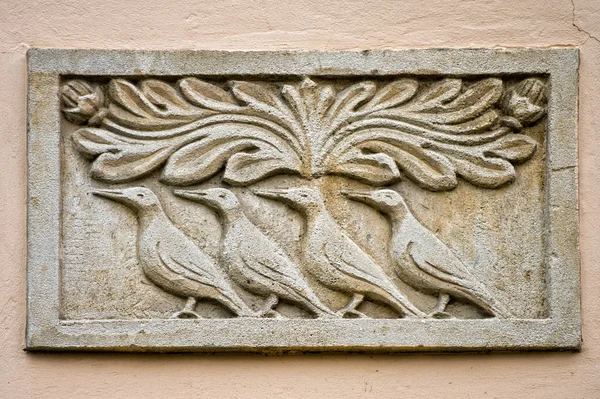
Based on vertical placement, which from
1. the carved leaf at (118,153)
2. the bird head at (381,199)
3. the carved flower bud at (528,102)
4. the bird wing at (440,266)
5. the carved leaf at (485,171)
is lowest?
the bird wing at (440,266)

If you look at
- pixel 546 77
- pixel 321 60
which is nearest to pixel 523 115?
pixel 546 77

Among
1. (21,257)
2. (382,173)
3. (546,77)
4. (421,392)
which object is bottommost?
(421,392)

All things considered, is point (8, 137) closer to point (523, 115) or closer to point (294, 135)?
point (294, 135)

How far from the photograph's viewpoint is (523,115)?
340cm

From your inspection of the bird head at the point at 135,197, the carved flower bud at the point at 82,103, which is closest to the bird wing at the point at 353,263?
the bird head at the point at 135,197

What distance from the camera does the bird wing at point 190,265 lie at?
3.30 metres

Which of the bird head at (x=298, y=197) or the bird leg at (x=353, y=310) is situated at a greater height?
the bird head at (x=298, y=197)

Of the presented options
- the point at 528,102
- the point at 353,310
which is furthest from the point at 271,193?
the point at 528,102

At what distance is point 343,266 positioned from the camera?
10.9 ft

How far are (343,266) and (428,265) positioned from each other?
0.25m

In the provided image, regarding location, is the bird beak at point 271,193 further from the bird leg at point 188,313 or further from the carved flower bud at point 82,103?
the carved flower bud at point 82,103

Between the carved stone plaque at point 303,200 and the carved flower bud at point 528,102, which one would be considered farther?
the carved flower bud at point 528,102

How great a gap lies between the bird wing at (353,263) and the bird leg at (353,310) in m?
0.06

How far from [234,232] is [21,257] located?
643mm
